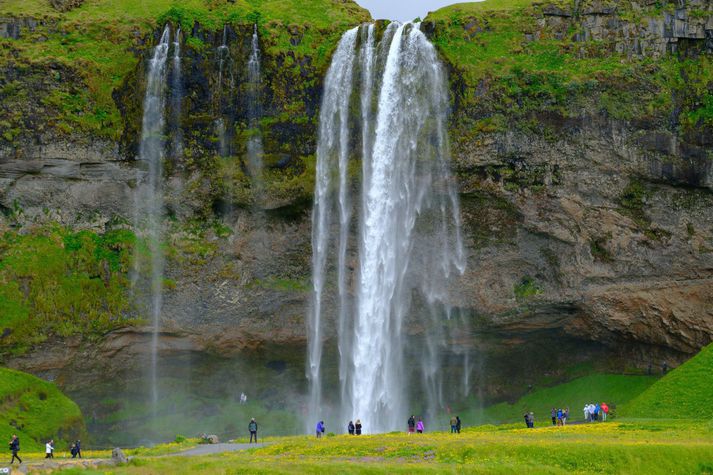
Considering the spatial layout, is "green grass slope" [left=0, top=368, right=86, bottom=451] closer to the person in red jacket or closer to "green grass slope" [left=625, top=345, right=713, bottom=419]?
the person in red jacket

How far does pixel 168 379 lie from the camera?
66.6m

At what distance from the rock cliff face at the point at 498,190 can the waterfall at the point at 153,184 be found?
80 cm

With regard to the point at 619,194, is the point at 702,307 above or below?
below

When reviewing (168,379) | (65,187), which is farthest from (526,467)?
(65,187)

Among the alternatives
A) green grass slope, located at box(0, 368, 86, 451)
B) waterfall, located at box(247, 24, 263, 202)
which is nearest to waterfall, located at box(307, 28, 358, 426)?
waterfall, located at box(247, 24, 263, 202)

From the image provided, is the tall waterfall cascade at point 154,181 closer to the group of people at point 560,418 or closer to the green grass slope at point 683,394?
the group of people at point 560,418

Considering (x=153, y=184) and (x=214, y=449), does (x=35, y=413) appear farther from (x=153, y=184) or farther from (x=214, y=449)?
(x=153, y=184)

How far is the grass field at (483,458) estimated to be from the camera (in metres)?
32.4

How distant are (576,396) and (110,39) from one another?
44.8m

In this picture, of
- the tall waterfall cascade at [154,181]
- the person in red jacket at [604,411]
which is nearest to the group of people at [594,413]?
the person in red jacket at [604,411]

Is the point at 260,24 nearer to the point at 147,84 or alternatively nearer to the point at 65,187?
the point at 147,84

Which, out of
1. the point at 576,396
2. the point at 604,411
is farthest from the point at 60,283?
the point at 604,411

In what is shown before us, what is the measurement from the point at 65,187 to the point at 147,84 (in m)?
9.86

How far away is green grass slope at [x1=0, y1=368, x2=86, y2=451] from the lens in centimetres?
5516
